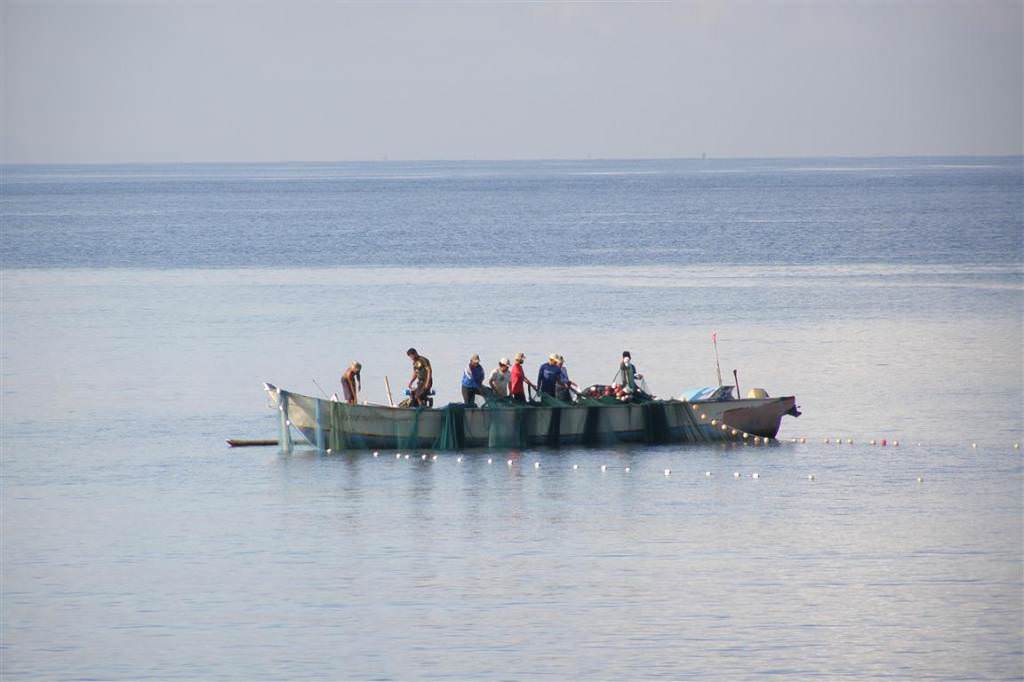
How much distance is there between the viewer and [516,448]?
31.8 m

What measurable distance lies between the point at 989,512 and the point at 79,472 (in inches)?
613

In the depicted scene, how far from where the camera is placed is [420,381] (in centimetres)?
3122

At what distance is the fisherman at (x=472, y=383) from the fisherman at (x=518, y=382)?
1.84ft

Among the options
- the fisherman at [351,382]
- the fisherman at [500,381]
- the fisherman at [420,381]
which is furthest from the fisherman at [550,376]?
the fisherman at [351,382]

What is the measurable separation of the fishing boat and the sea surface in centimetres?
40

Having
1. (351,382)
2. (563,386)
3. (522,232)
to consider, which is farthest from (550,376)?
(522,232)

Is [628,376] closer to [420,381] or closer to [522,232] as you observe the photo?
[420,381]

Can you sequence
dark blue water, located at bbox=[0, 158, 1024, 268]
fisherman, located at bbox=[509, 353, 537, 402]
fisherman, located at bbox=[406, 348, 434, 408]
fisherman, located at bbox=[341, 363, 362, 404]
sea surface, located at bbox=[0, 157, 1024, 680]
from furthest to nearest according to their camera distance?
1. dark blue water, located at bbox=[0, 158, 1024, 268]
2. fisherman, located at bbox=[341, 363, 362, 404]
3. fisherman, located at bbox=[509, 353, 537, 402]
4. fisherman, located at bbox=[406, 348, 434, 408]
5. sea surface, located at bbox=[0, 157, 1024, 680]

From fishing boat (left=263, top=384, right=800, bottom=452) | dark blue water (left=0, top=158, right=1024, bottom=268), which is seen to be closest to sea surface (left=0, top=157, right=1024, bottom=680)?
fishing boat (left=263, top=384, right=800, bottom=452)

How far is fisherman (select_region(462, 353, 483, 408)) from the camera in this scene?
1237 inches

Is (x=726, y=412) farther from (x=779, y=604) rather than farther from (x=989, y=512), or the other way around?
(x=779, y=604)

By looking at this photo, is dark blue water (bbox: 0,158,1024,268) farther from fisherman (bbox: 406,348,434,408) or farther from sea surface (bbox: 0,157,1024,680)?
Answer: fisherman (bbox: 406,348,434,408)

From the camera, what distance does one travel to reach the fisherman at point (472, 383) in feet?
103

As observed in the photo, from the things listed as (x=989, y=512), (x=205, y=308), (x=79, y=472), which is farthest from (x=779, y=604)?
(x=205, y=308)
